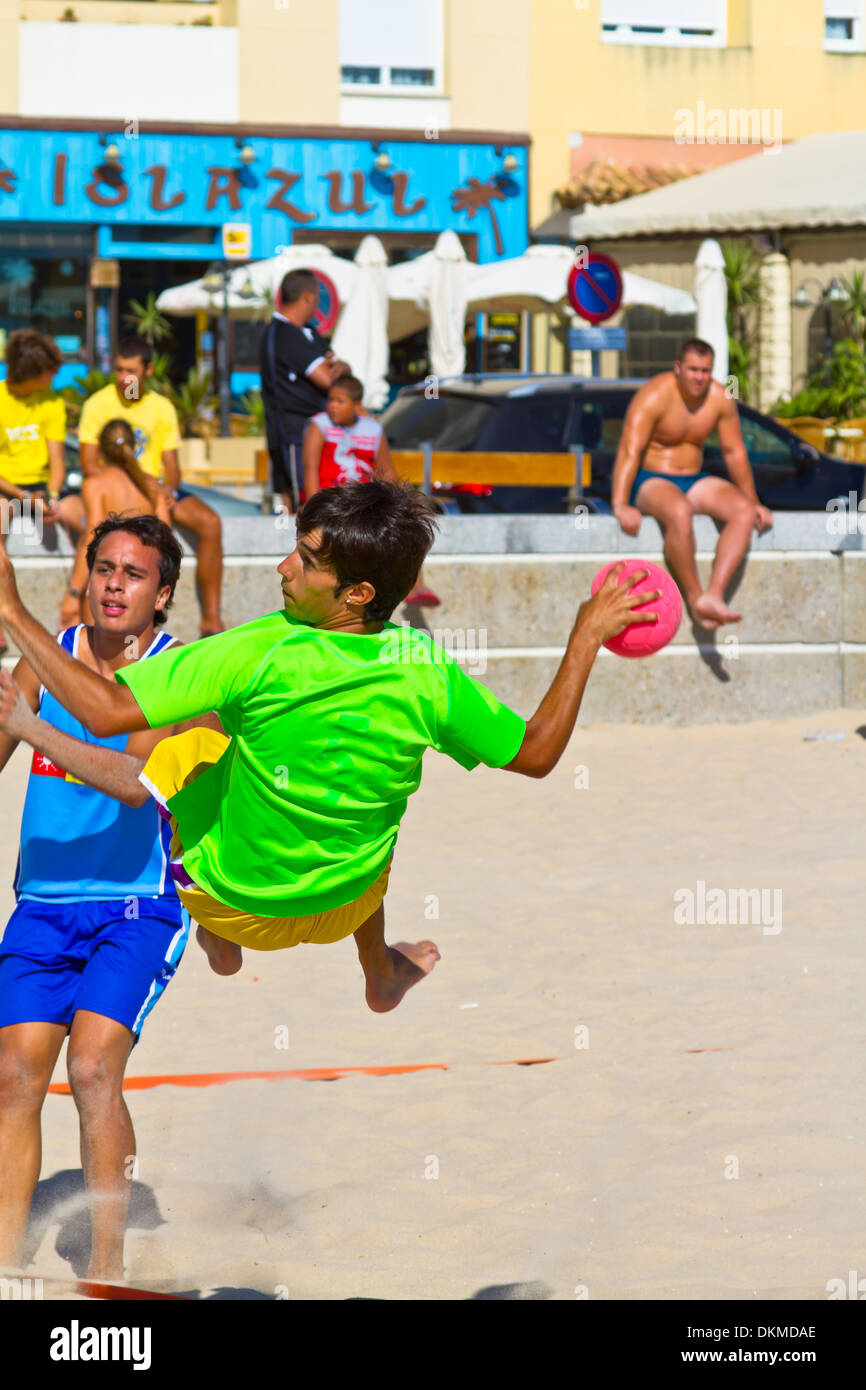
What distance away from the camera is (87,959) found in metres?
3.88

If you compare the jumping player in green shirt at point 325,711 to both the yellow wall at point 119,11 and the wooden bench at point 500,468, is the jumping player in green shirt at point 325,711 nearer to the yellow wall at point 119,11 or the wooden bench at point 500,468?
the wooden bench at point 500,468

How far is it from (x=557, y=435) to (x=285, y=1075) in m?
8.06

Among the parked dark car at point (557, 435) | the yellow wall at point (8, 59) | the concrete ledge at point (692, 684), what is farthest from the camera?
the yellow wall at point (8, 59)

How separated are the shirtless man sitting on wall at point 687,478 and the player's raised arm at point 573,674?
7295mm

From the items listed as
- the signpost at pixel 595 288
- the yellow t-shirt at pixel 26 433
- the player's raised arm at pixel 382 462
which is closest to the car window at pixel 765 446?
the signpost at pixel 595 288

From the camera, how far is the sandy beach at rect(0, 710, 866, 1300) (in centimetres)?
430

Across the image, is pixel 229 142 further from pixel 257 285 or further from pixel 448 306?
pixel 448 306

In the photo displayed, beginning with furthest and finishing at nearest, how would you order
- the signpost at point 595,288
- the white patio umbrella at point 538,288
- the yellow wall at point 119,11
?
the yellow wall at point 119,11 < the white patio umbrella at point 538,288 < the signpost at point 595,288

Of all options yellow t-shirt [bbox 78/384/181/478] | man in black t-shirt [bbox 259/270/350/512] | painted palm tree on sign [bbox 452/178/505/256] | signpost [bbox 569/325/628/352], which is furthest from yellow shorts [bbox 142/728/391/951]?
painted palm tree on sign [bbox 452/178/505/256]

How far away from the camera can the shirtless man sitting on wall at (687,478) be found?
10.8m

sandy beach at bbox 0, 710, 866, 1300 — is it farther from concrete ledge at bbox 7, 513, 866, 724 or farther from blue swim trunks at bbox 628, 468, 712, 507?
blue swim trunks at bbox 628, 468, 712, 507

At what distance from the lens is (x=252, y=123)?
1032 inches
